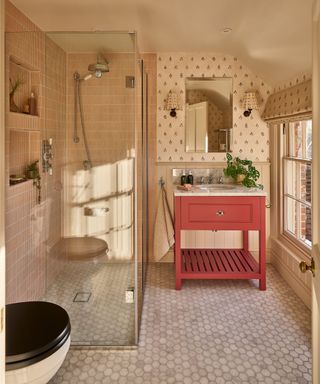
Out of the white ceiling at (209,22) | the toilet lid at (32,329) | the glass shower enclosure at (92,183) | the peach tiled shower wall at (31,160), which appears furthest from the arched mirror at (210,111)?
the toilet lid at (32,329)

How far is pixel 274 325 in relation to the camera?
2596 mm

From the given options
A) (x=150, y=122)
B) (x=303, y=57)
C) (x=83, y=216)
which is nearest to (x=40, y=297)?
(x=83, y=216)

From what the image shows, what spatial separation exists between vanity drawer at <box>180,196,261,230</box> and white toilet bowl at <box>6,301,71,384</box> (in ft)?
5.14

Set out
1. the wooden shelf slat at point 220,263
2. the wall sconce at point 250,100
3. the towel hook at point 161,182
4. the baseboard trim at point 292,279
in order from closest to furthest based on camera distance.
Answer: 1. the baseboard trim at point 292,279
2. the wooden shelf slat at point 220,263
3. the wall sconce at point 250,100
4. the towel hook at point 161,182

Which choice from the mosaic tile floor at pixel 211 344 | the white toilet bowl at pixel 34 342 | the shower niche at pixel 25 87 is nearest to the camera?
the white toilet bowl at pixel 34 342

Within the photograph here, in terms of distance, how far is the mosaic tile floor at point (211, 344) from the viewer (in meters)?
2.04

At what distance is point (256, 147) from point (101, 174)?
2.04 metres

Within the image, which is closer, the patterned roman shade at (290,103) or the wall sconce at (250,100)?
the patterned roman shade at (290,103)

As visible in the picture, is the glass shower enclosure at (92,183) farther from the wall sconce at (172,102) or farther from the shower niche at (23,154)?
the wall sconce at (172,102)

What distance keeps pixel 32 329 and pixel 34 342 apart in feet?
0.36

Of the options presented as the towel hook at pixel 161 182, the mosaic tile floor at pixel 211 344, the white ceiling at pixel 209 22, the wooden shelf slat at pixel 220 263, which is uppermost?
the white ceiling at pixel 209 22

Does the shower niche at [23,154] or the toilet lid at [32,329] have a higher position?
the shower niche at [23,154]


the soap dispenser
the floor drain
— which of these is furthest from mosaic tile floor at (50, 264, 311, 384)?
the soap dispenser

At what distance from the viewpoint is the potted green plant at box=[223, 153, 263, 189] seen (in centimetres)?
354
